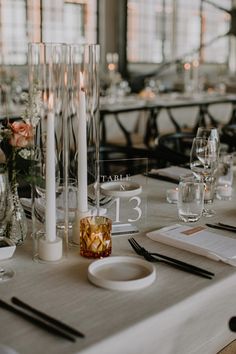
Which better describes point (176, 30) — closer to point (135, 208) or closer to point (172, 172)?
point (172, 172)

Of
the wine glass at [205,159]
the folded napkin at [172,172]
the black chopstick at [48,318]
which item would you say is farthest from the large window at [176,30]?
the black chopstick at [48,318]

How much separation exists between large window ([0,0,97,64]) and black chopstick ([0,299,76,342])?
765 centimetres

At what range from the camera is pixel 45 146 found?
1478 millimetres

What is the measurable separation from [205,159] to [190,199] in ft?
0.99

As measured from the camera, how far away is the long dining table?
1086mm

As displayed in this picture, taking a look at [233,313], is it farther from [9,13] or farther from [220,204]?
[9,13]

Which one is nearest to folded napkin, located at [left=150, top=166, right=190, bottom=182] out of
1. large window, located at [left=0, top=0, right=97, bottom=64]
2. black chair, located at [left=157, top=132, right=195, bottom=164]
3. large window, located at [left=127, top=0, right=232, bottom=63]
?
black chair, located at [left=157, top=132, right=195, bottom=164]

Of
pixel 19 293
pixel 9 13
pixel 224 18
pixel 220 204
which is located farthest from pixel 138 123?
pixel 224 18

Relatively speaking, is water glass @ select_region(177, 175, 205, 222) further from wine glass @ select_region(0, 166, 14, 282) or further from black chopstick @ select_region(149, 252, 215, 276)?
wine glass @ select_region(0, 166, 14, 282)

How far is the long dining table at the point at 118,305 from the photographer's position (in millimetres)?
1086

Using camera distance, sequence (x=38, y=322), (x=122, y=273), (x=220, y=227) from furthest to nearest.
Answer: (x=220, y=227)
(x=122, y=273)
(x=38, y=322)

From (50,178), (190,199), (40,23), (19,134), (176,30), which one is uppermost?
(176,30)

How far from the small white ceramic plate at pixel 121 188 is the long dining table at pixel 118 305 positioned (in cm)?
16

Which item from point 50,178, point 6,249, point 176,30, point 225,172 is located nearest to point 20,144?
point 50,178
